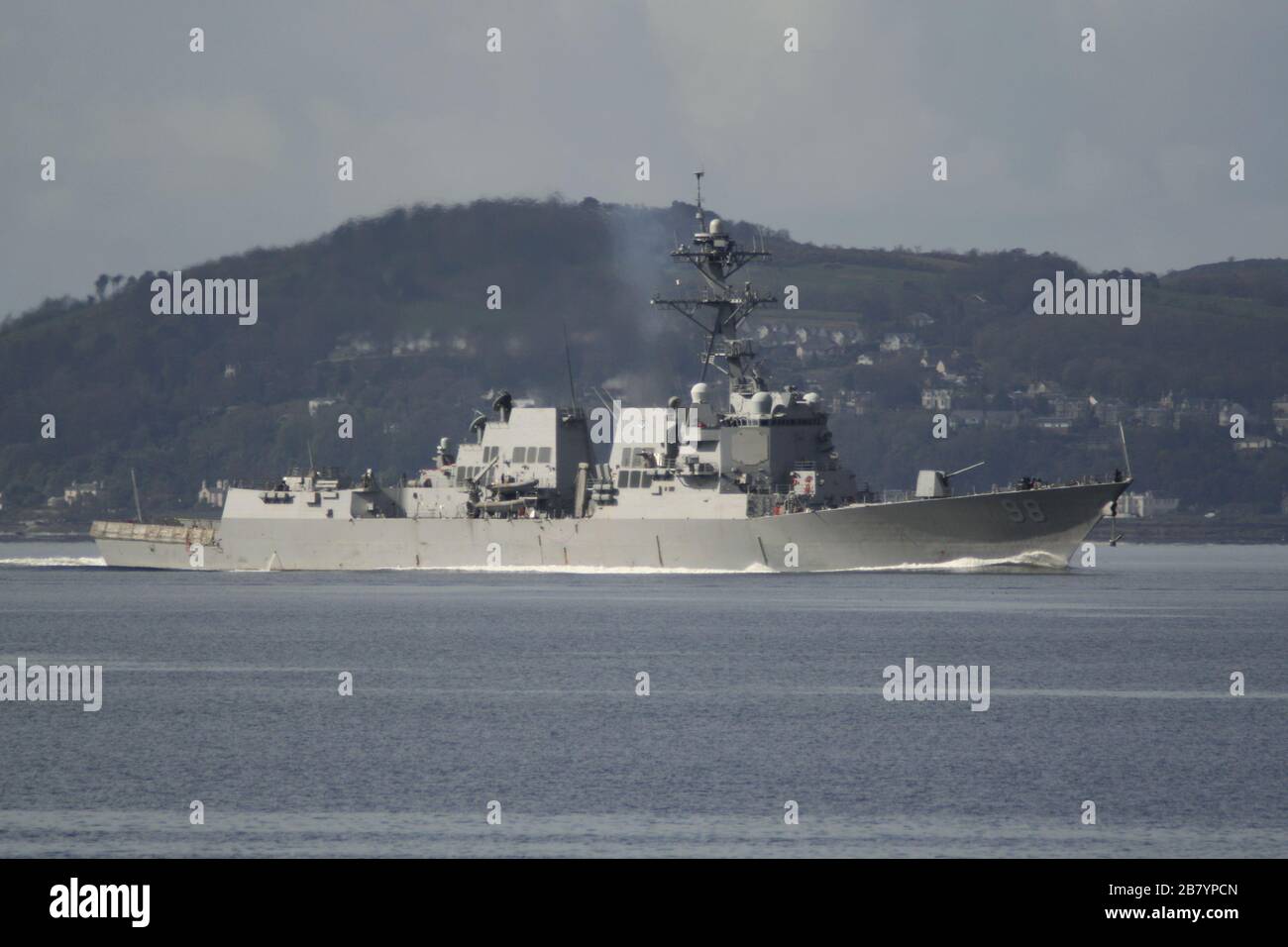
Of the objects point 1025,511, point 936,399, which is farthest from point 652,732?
point 936,399

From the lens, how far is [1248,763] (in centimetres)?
2325

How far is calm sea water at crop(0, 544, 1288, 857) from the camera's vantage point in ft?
63.1

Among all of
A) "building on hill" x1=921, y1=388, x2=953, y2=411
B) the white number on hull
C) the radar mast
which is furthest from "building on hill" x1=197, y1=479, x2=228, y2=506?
the white number on hull

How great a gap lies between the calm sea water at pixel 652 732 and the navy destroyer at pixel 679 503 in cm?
A: 303

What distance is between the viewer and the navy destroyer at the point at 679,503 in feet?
166

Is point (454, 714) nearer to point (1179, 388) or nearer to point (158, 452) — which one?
point (158, 452)

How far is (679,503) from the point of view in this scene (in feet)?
176

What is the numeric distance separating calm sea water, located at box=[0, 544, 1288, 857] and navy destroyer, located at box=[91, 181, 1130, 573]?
3033 millimetres

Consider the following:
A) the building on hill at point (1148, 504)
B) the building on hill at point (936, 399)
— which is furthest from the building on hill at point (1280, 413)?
the building on hill at point (936, 399)

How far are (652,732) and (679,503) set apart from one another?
2823 cm

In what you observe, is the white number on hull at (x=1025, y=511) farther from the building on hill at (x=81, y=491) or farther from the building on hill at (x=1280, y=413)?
the building on hill at (x=1280, y=413)

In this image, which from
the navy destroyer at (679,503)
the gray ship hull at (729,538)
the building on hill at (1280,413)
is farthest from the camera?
the building on hill at (1280,413)

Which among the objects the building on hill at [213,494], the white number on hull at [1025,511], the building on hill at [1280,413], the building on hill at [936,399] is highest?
the building on hill at [936,399]

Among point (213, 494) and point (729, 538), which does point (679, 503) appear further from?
point (213, 494)
